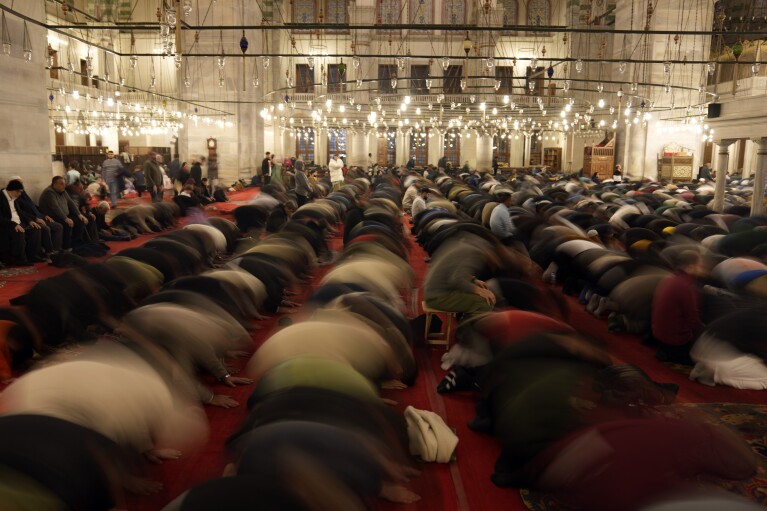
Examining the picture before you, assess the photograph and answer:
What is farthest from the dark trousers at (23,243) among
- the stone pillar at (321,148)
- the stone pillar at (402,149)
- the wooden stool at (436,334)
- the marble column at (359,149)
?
the stone pillar at (402,149)

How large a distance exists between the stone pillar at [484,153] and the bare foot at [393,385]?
104 feet

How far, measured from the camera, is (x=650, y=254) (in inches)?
306

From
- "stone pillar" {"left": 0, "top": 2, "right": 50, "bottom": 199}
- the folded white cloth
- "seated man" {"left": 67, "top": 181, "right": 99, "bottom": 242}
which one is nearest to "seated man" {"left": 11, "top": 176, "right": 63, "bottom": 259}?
Result: "seated man" {"left": 67, "top": 181, "right": 99, "bottom": 242}

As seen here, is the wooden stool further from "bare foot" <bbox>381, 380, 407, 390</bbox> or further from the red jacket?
the red jacket

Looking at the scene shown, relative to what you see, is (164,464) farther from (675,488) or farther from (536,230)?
(536,230)

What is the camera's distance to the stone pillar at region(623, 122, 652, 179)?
80.6ft

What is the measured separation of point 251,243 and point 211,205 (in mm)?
9420

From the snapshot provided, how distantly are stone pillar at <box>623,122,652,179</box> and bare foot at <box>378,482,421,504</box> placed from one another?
22.7 meters

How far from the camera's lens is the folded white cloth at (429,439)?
440cm

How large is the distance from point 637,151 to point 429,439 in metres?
22.9

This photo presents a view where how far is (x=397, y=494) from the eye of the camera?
3869 mm

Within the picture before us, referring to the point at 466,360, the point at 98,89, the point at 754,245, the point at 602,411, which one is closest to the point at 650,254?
the point at 754,245

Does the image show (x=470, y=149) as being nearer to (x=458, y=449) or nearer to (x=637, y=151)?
(x=637, y=151)

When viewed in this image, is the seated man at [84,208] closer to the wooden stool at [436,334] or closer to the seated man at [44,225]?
the seated man at [44,225]
